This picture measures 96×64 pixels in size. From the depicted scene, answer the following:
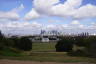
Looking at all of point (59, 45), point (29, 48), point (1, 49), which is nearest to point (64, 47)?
point (59, 45)

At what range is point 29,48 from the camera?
4788 centimetres

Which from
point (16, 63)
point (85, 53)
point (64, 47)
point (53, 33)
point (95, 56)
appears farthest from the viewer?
point (53, 33)

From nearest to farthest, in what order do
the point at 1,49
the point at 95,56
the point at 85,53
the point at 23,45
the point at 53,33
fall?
the point at 95,56 < the point at 85,53 < the point at 1,49 < the point at 23,45 < the point at 53,33

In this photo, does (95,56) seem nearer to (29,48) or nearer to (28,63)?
(28,63)

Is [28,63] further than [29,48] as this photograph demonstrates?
No

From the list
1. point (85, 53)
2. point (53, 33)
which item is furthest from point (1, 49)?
point (53, 33)

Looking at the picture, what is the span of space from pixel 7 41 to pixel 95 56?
1954cm

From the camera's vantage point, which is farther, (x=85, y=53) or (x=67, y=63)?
(x=85, y=53)

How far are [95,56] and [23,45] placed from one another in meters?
21.7

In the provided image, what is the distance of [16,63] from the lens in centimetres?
2006

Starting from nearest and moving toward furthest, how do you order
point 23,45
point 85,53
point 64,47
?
point 85,53, point 64,47, point 23,45

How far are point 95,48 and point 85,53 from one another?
185cm

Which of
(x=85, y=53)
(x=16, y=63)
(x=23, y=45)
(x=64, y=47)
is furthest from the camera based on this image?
(x=23, y=45)

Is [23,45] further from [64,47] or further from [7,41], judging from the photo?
[64,47]
